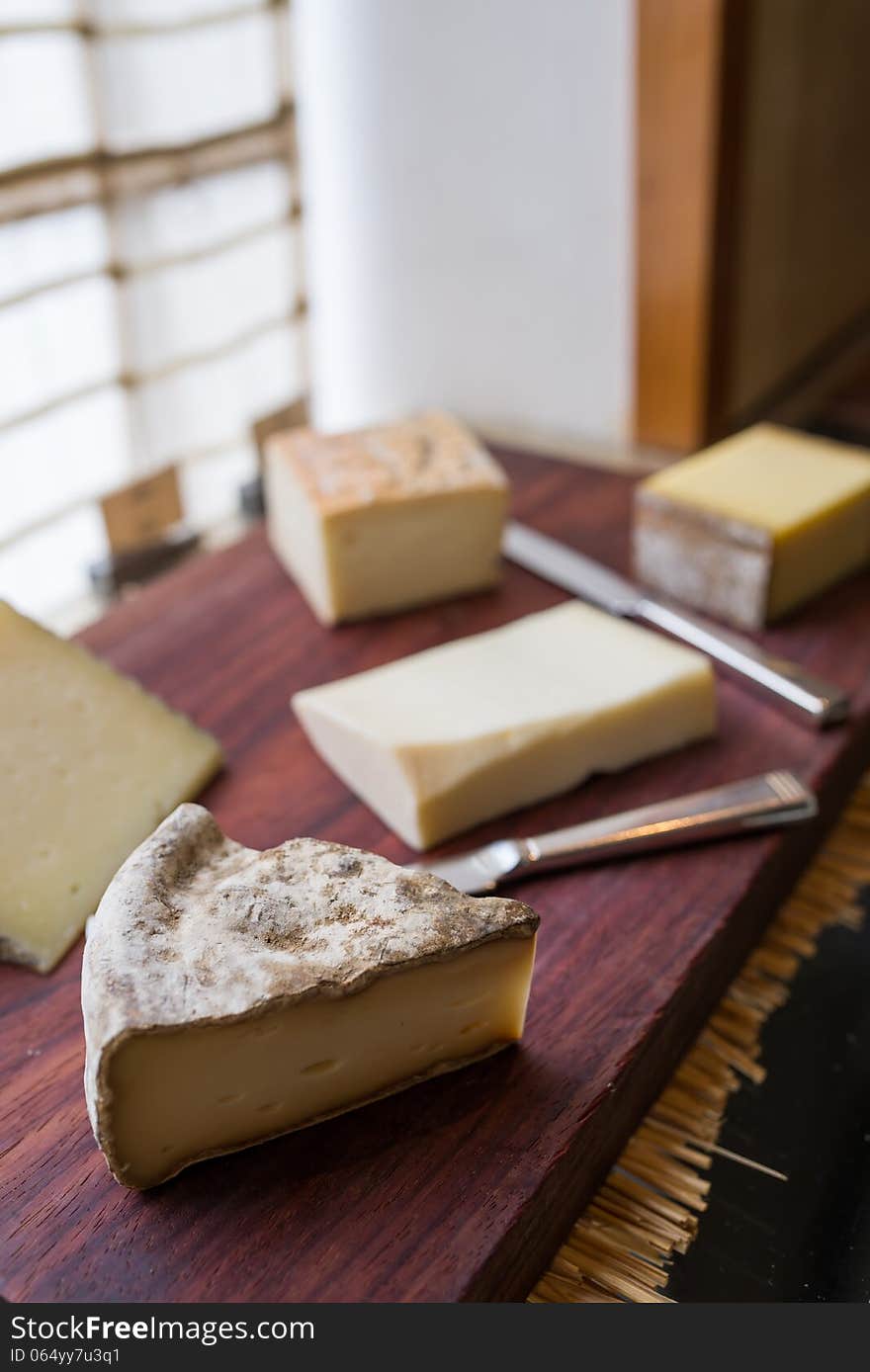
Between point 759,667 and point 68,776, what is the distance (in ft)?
2.05

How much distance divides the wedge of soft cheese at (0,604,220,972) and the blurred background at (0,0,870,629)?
1.54 feet

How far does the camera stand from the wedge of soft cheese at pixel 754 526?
3.91 feet

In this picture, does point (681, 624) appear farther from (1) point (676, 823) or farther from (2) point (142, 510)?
(2) point (142, 510)

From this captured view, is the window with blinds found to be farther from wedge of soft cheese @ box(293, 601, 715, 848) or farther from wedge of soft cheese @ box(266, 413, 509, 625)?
wedge of soft cheese @ box(293, 601, 715, 848)

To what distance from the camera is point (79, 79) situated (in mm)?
1501

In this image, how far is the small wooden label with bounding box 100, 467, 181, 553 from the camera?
141 centimetres

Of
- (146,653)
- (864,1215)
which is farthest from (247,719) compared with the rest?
(864,1215)

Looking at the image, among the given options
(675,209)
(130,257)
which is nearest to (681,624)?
(675,209)

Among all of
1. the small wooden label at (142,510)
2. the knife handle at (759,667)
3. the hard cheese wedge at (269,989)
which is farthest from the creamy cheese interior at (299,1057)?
the small wooden label at (142,510)

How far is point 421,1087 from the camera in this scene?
2.52ft

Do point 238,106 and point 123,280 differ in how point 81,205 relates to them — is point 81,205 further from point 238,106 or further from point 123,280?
point 238,106

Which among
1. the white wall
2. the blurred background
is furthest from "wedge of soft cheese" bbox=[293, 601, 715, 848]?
the white wall

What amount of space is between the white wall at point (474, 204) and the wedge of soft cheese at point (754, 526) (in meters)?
0.43

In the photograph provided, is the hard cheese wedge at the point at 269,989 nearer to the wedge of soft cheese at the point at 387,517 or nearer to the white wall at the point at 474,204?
the wedge of soft cheese at the point at 387,517
